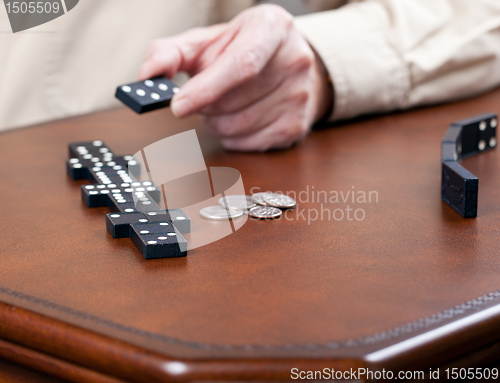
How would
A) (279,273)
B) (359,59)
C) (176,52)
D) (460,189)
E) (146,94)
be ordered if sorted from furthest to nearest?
1. (359,59)
2. (176,52)
3. (146,94)
4. (460,189)
5. (279,273)

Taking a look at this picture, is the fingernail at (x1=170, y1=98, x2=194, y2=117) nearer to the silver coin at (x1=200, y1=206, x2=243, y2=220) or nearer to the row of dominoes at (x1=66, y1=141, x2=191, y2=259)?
the row of dominoes at (x1=66, y1=141, x2=191, y2=259)

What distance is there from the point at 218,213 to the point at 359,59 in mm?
620

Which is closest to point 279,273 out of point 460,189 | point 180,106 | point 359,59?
point 460,189

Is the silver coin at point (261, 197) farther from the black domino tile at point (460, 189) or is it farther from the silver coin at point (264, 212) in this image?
the black domino tile at point (460, 189)

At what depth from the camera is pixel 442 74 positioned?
1.22 m

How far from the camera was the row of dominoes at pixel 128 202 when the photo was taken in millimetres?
536

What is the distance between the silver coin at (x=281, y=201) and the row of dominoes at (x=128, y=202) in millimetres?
117

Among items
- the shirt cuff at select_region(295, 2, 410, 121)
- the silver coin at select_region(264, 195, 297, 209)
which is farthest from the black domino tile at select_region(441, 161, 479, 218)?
the shirt cuff at select_region(295, 2, 410, 121)

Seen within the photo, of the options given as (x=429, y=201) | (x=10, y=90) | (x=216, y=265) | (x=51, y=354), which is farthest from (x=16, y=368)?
(x=10, y=90)

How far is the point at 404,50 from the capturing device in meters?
1.17

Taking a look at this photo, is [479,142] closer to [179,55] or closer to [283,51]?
[283,51]

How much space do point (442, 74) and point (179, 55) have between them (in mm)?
610

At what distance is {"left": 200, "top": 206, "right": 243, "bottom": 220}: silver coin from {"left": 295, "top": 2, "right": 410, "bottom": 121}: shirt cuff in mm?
514

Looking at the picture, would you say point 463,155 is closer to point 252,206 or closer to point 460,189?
point 460,189
